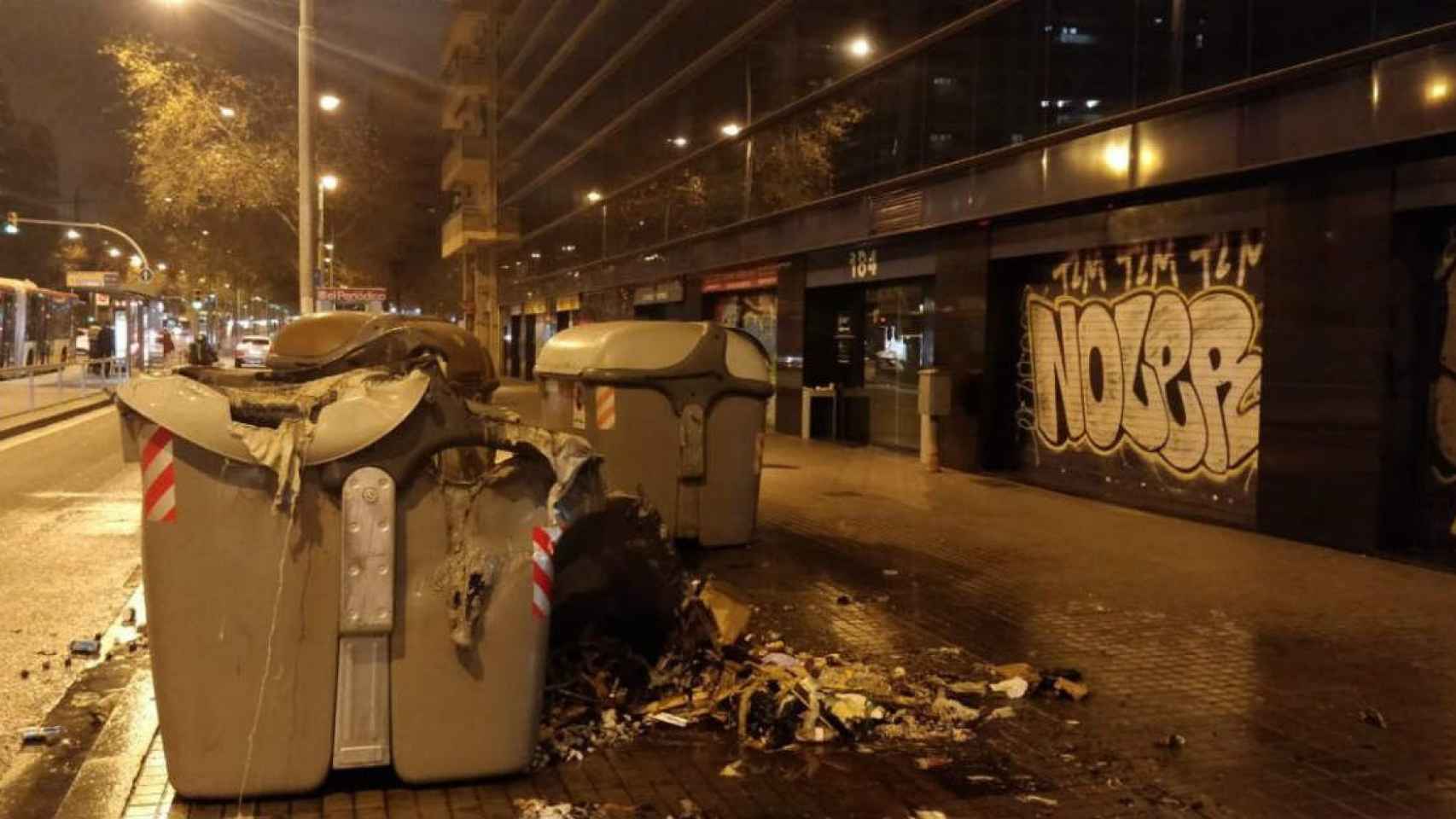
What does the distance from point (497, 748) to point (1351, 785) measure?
3.39 m

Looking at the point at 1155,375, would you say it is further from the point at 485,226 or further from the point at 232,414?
the point at 485,226

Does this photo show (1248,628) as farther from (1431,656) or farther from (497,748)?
(497,748)

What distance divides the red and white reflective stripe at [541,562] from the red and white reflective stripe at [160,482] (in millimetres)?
1288

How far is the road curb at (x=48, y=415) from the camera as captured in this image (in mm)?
19172

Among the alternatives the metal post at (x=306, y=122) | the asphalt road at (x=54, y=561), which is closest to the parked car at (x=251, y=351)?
the metal post at (x=306, y=122)

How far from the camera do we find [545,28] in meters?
37.8

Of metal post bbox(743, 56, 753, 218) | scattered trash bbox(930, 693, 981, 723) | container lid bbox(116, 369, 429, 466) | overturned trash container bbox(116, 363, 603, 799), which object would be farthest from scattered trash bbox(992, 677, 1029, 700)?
metal post bbox(743, 56, 753, 218)

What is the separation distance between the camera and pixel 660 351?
9531 mm

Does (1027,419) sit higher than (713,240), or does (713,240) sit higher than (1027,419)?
(713,240)

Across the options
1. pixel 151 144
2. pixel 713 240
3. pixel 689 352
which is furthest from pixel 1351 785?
pixel 151 144

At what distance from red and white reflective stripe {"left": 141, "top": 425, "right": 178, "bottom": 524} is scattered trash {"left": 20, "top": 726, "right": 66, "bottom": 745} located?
5.41 ft

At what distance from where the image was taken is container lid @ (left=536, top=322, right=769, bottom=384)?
949cm

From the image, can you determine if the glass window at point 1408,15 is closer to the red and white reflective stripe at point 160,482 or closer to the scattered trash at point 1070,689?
the scattered trash at point 1070,689

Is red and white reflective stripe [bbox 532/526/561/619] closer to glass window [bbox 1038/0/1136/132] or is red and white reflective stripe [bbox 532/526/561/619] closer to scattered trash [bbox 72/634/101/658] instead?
scattered trash [bbox 72/634/101/658]
